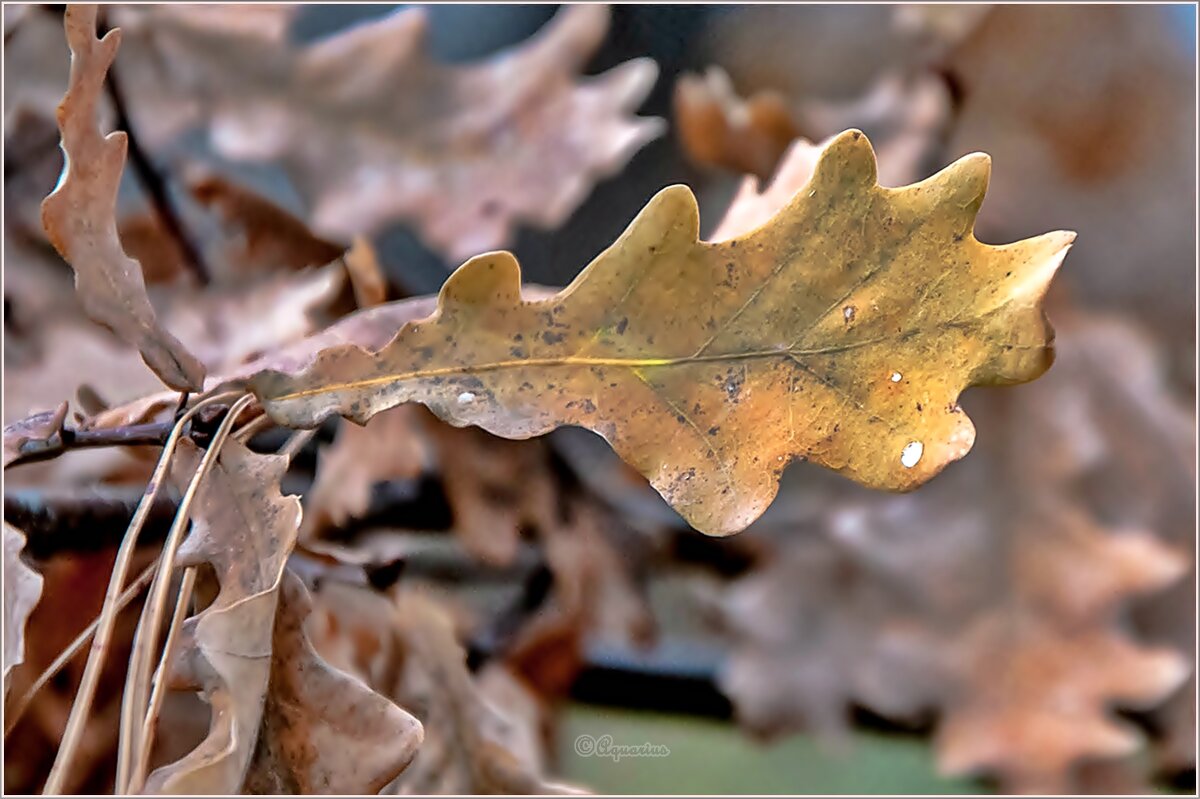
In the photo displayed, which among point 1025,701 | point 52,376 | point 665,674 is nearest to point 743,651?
point 665,674

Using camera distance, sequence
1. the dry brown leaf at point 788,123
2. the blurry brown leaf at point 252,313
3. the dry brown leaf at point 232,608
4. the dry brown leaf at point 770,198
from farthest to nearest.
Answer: the dry brown leaf at point 788,123 < the blurry brown leaf at point 252,313 < the dry brown leaf at point 770,198 < the dry brown leaf at point 232,608

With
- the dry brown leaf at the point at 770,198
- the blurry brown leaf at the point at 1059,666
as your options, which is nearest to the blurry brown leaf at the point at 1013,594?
the blurry brown leaf at the point at 1059,666

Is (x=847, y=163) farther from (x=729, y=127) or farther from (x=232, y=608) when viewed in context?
(x=729, y=127)

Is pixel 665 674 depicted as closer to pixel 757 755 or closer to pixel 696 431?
pixel 757 755

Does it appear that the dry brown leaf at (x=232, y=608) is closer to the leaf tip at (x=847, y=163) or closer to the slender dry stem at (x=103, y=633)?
the slender dry stem at (x=103, y=633)

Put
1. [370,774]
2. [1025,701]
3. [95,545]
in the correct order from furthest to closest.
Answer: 1. [1025,701]
2. [95,545]
3. [370,774]

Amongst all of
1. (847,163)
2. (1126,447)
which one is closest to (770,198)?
(847,163)
